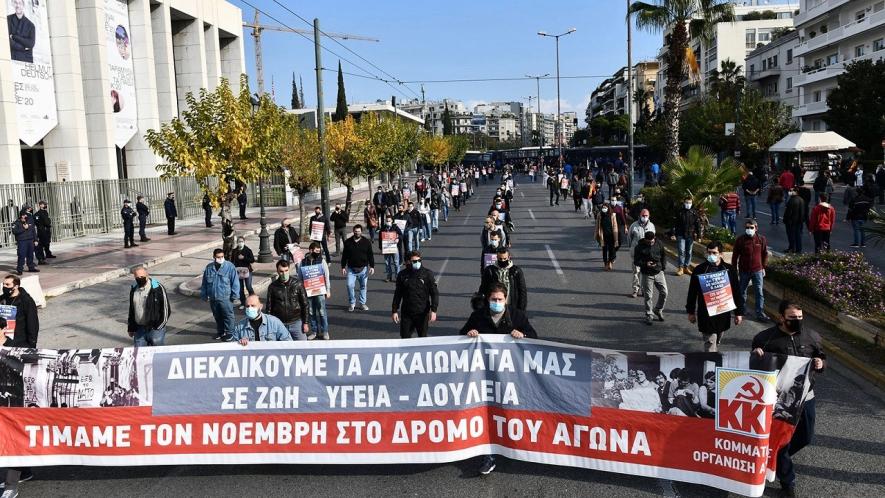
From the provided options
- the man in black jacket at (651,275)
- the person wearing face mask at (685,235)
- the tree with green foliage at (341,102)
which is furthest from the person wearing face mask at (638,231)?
the tree with green foliage at (341,102)

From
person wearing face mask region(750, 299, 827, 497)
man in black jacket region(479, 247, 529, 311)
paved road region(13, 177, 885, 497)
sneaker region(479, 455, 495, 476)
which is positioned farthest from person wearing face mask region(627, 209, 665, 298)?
sneaker region(479, 455, 495, 476)

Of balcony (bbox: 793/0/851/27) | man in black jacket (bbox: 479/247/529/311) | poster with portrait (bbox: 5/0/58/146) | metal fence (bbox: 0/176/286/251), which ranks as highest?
balcony (bbox: 793/0/851/27)

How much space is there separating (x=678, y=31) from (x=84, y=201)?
23426mm

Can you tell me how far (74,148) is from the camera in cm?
2891

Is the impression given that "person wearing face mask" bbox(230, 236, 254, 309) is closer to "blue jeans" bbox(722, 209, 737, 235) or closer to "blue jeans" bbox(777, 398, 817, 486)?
"blue jeans" bbox(777, 398, 817, 486)

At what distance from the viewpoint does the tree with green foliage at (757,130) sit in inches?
1727

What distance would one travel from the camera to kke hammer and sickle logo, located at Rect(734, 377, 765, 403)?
575cm

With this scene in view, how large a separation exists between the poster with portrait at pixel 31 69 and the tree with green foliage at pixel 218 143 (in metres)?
14.5

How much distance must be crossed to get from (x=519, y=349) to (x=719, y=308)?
3692mm

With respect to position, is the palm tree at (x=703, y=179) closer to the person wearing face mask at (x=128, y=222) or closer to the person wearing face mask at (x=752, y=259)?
the person wearing face mask at (x=752, y=259)

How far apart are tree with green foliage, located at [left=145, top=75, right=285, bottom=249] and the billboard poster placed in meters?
8.88

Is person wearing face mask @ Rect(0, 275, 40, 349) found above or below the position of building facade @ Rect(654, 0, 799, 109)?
below

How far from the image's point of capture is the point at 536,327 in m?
11.7

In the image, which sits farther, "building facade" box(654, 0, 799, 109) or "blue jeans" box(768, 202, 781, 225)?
"building facade" box(654, 0, 799, 109)
